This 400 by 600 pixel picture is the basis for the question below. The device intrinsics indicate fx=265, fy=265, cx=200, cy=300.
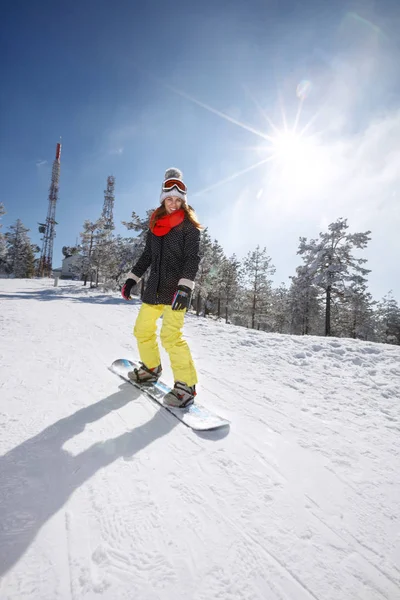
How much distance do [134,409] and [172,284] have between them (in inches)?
52.6

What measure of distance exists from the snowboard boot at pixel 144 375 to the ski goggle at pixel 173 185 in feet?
6.85

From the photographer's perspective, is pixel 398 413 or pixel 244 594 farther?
pixel 398 413

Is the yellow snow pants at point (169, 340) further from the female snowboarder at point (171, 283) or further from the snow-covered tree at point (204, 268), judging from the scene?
the snow-covered tree at point (204, 268)

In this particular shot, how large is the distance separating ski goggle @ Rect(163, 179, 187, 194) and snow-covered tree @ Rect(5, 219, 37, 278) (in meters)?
56.2

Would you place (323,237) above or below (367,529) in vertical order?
above

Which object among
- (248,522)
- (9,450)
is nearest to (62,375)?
(9,450)

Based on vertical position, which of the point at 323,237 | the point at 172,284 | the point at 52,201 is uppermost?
the point at 52,201

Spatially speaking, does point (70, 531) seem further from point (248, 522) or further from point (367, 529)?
point (367, 529)

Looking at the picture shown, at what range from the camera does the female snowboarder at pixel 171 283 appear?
9.12 ft

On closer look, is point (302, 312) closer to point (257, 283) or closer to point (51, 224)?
point (257, 283)

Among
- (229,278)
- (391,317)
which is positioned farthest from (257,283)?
(391,317)

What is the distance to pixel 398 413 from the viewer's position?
301 cm

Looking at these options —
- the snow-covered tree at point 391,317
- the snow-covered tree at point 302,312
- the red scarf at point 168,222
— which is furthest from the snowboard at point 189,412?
the snow-covered tree at point 391,317

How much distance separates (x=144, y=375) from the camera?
3123mm
